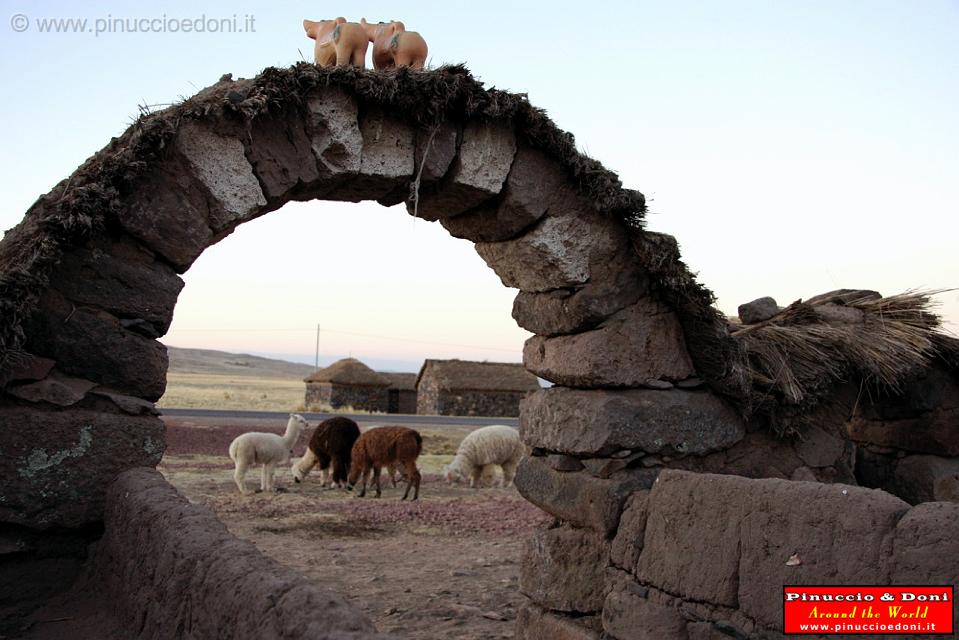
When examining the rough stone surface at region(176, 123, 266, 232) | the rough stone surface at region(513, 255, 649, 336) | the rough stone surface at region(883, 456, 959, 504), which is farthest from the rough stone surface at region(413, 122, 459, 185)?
the rough stone surface at region(883, 456, 959, 504)

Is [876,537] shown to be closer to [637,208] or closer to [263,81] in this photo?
[637,208]

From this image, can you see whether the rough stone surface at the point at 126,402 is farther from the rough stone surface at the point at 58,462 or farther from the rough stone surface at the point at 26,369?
the rough stone surface at the point at 26,369

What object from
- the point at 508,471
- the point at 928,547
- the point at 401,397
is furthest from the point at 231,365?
the point at 928,547

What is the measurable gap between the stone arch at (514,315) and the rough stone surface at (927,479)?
864mm

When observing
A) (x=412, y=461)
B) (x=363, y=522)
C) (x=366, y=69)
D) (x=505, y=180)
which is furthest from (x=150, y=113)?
(x=412, y=461)

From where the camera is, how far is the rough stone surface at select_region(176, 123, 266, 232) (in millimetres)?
4242

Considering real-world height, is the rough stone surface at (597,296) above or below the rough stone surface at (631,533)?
above

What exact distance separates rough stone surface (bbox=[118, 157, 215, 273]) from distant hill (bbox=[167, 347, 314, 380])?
109275mm

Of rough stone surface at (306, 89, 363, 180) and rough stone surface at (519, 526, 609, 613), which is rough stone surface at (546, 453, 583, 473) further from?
rough stone surface at (306, 89, 363, 180)

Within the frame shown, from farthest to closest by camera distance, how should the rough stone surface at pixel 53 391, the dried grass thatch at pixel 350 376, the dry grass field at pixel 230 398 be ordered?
the dry grass field at pixel 230 398 < the dried grass thatch at pixel 350 376 < the rough stone surface at pixel 53 391

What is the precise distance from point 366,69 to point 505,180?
100 centimetres

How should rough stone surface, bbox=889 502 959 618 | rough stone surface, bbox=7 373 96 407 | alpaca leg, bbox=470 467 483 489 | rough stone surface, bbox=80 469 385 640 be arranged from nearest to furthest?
rough stone surface, bbox=80 469 385 640 → rough stone surface, bbox=889 502 959 618 → rough stone surface, bbox=7 373 96 407 → alpaca leg, bbox=470 467 483 489

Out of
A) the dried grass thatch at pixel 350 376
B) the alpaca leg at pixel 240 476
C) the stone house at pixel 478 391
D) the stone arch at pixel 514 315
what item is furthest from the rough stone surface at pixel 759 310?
the dried grass thatch at pixel 350 376

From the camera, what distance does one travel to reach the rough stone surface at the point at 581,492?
4648 mm
